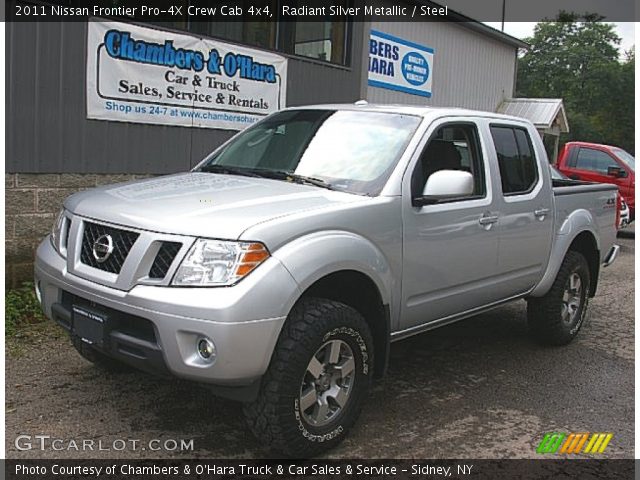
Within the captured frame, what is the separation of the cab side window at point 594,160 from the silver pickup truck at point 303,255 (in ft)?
31.1

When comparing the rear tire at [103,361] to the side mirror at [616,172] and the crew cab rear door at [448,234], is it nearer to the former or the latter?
the crew cab rear door at [448,234]

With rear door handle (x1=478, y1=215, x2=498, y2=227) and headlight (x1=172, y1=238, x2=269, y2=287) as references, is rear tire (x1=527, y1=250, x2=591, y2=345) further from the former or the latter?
headlight (x1=172, y1=238, x2=269, y2=287)

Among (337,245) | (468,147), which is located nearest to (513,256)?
(468,147)

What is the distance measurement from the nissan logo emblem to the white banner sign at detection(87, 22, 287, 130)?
3.94 meters

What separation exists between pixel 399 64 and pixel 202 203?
33.4 feet

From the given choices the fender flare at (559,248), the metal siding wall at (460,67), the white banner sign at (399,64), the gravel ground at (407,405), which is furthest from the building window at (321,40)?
A: the gravel ground at (407,405)

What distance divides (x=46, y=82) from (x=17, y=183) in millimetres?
1023

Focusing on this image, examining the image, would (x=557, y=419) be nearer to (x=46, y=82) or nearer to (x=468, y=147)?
(x=468, y=147)

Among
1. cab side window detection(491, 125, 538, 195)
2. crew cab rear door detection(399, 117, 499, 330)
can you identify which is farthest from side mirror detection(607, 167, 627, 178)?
crew cab rear door detection(399, 117, 499, 330)

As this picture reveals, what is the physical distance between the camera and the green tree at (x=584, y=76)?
48.8 metres

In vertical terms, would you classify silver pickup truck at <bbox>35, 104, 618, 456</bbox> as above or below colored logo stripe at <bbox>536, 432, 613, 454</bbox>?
above

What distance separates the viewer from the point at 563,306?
587 centimetres

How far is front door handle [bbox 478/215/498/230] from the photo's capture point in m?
4.63

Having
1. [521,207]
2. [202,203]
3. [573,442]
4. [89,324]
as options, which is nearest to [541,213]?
[521,207]
